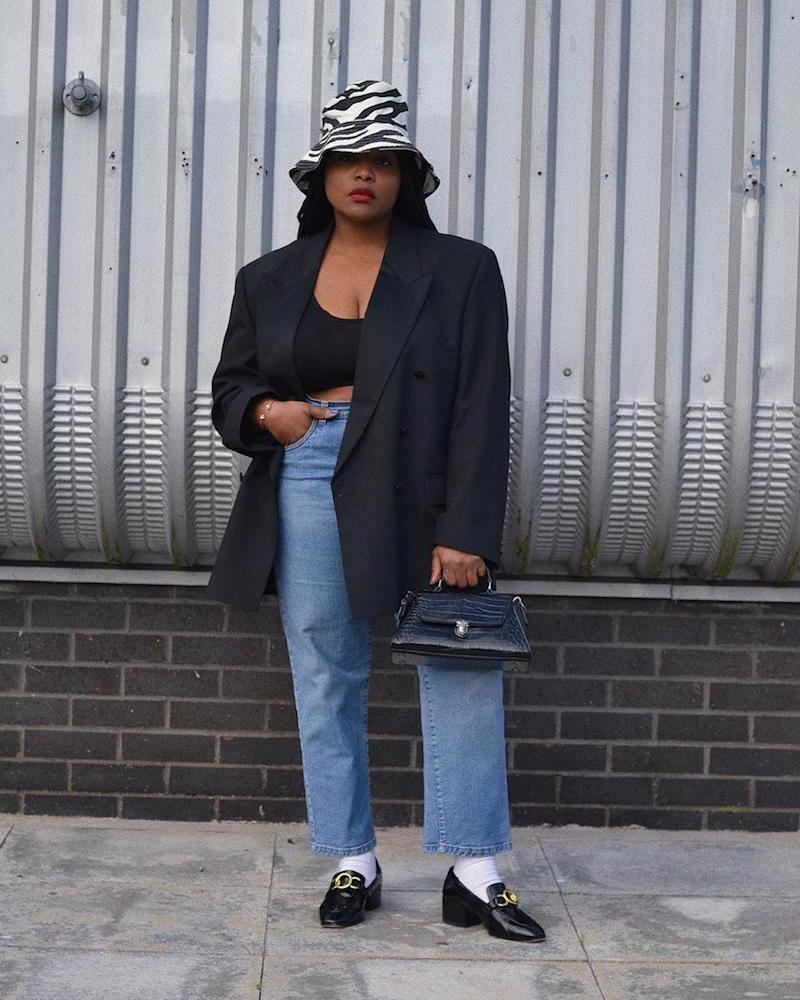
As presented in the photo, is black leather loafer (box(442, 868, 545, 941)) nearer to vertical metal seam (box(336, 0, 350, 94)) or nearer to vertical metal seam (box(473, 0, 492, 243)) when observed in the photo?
vertical metal seam (box(473, 0, 492, 243))

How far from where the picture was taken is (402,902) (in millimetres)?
4109

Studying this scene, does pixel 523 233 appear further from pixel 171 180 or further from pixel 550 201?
pixel 171 180

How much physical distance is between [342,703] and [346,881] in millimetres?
458

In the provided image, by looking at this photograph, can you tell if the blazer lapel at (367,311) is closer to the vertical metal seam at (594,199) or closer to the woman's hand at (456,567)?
the woman's hand at (456,567)

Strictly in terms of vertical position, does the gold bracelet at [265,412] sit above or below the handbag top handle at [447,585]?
above

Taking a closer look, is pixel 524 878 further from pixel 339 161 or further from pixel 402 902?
pixel 339 161

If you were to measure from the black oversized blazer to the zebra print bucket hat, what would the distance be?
0.25 metres

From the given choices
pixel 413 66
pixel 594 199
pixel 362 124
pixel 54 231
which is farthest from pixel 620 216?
pixel 54 231

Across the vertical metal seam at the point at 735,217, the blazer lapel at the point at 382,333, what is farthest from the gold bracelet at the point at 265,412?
the vertical metal seam at the point at 735,217

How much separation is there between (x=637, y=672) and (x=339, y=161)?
75.1 inches

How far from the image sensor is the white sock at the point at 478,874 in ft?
12.6

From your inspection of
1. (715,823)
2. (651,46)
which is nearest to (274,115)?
(651,46)

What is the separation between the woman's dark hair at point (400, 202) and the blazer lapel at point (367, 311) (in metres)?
0.04

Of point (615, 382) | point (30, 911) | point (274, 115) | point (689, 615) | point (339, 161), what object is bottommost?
point (30, 911)
